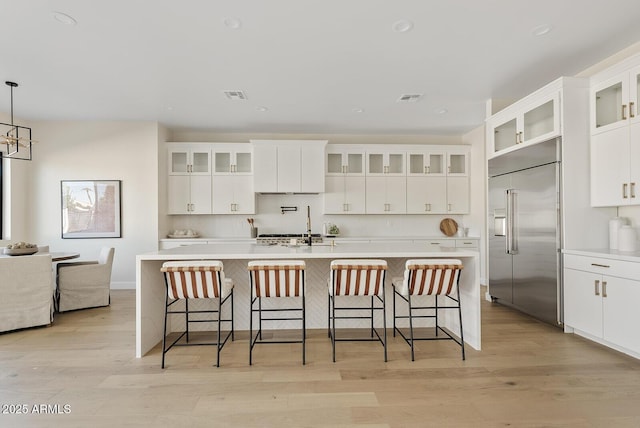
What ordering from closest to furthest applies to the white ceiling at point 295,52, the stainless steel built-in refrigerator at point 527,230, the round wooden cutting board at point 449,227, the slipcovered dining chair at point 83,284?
the white ceiling at point 295,52 < the stainless steel built-in refrigerator at point 527,230 < the slipcovered dining chair at point 83,284 < the round wooden cutting board at point 449,227

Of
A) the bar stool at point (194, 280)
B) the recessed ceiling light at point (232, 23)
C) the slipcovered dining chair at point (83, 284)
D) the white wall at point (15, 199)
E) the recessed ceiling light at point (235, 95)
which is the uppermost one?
the recessed ceiling light at point (235, 95)

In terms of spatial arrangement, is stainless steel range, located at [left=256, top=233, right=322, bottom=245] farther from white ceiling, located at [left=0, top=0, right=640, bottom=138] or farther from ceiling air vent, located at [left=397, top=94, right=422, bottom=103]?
ceiling air vent, located at [left=397, top=94, right=422, bottom=103]

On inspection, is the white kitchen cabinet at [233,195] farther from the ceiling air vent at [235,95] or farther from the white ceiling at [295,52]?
the ceiling air vent at [235,95]

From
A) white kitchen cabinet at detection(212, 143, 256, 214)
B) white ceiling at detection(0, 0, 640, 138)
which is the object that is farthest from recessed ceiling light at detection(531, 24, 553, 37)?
white kitchen cabinet at detection(212, 143, 256, 214)

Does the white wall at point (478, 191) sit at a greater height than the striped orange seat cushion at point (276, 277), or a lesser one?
greater

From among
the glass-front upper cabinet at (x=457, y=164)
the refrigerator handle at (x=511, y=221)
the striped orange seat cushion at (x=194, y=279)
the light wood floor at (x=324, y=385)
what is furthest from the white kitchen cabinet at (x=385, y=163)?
the striped orange seat cushion at (x=194, y=279)

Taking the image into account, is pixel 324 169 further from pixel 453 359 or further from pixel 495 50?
pixel 453 359

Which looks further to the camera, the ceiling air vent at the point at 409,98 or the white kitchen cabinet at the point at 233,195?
the white kitchen cabinet at the point at 233,195

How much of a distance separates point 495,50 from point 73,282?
5.47 meters

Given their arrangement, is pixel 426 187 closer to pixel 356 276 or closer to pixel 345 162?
pixel 345 162

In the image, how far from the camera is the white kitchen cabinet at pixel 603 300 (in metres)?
2.61

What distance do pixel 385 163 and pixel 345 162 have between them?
2.33 ft

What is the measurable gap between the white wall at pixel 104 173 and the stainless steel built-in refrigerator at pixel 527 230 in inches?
200

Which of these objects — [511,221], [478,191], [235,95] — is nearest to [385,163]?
[478,191]
